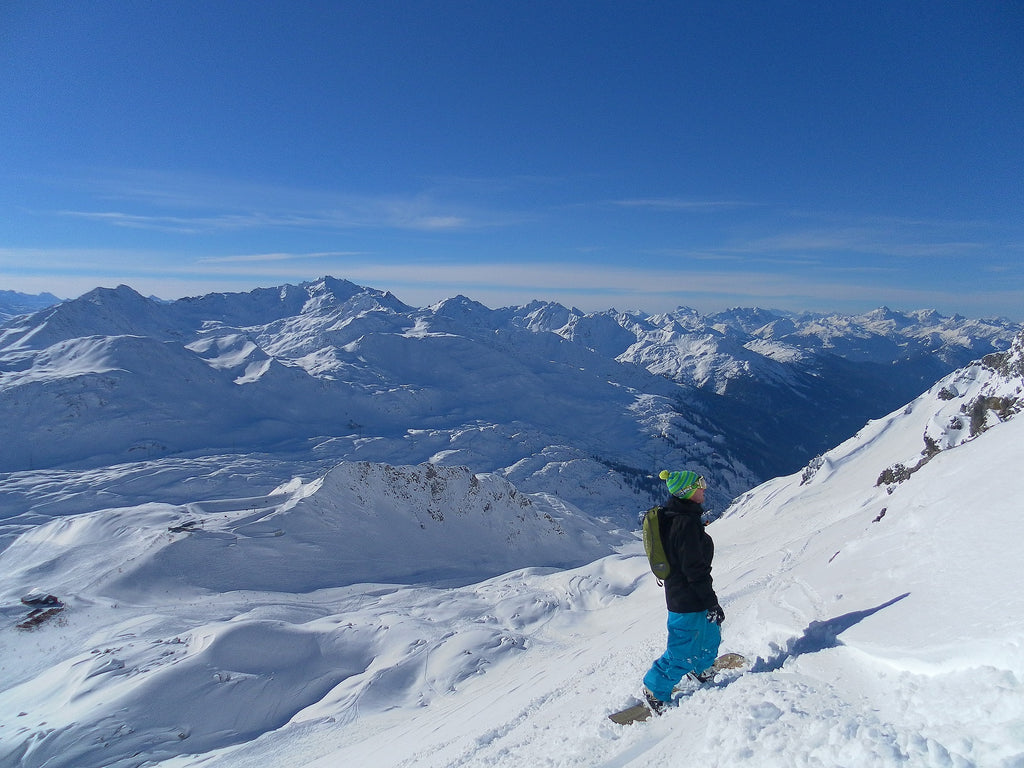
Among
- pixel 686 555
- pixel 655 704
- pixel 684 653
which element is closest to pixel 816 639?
pixel 684 653

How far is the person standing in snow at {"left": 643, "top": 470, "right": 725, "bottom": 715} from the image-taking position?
6.05m

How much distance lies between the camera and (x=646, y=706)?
20.2 feet

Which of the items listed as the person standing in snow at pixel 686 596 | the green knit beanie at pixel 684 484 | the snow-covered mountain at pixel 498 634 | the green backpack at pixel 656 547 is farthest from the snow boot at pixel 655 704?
the green knit beanie at pixel 684 484

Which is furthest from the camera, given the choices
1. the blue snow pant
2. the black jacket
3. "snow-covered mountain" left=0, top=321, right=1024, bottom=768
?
the blue snow pant

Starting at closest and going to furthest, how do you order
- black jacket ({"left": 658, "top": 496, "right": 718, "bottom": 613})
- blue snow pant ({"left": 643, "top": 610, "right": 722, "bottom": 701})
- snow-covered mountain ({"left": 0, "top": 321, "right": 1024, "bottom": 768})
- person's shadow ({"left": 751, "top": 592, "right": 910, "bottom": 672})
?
snow-covered mountain ({"left": 0, "top": 321, "right": 1024, "bottom": 768})
person's shadow ({"left": 751, "top": 592, "right": 910, "bottom": 672})
black jacket ({"left": 658, "top": 496, "right": 718, "bottom": 613})
blue snow pant ({"left": 643, "top": 610, "right": 722, "bottom": 701})

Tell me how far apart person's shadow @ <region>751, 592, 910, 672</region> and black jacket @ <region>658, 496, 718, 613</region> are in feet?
3.37

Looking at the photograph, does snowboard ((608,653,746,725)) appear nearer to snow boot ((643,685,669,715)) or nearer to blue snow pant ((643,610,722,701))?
snow boot ((643,685,669,715))

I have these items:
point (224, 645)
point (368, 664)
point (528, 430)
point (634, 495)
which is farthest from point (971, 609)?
point (528, 430)

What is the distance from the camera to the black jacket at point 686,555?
603 centimetres

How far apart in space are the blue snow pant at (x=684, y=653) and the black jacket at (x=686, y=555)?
17cm

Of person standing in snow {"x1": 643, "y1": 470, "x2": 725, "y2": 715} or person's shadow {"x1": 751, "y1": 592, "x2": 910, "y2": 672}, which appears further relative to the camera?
person standing in snow {"x1": 643, "y1": 470, "x2": 725, "y2": 715}

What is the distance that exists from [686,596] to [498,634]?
14855mm

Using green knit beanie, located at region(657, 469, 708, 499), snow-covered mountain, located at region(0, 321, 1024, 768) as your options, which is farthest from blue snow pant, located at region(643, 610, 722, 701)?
green knit beanie, located at region(657, 469, 708, 499)

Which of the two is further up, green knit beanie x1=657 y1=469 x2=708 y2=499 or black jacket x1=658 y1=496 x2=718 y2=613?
green knit beanie x1=657 y1=469 x2=708 y2=499
